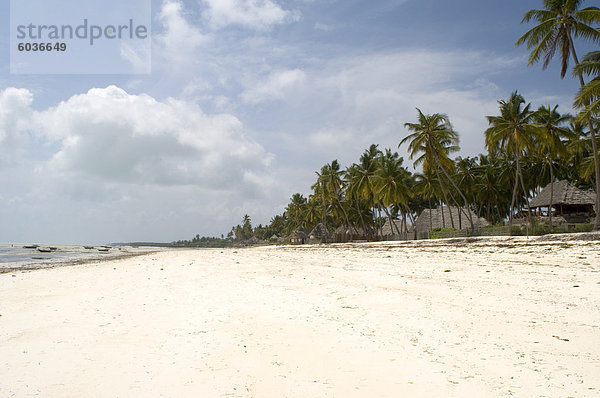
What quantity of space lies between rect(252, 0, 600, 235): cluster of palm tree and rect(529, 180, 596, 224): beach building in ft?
5.81

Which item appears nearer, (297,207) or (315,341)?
(315,341)

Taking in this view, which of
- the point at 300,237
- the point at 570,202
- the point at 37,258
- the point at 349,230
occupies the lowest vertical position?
the point at 300,237

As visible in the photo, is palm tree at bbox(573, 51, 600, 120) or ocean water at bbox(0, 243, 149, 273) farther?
ocean water at bbox(0, 243, 149, 273)

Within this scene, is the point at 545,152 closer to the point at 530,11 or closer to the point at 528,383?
the point at 530,11

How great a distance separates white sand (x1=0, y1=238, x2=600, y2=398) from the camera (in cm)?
303

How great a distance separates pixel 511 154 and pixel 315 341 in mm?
47867

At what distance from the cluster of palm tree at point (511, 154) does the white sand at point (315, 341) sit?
53.5 ft

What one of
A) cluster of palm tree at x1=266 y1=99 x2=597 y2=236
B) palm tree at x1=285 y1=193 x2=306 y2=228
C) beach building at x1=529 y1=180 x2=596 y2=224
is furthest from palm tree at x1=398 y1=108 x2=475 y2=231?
palm tree at x1=285 y1=193 x2=306 y2=228

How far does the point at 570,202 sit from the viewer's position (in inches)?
1389

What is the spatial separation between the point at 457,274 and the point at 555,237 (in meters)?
10.4

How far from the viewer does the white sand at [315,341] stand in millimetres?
3029

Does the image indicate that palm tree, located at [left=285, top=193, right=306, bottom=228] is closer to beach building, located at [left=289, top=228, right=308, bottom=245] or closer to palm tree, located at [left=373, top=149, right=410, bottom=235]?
beach building, located at [left=289, top=228, right=308, bottom=245]

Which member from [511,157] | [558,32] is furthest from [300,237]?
[558,32]

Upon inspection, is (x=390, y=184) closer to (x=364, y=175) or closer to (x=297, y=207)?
(x=364, y=175)
